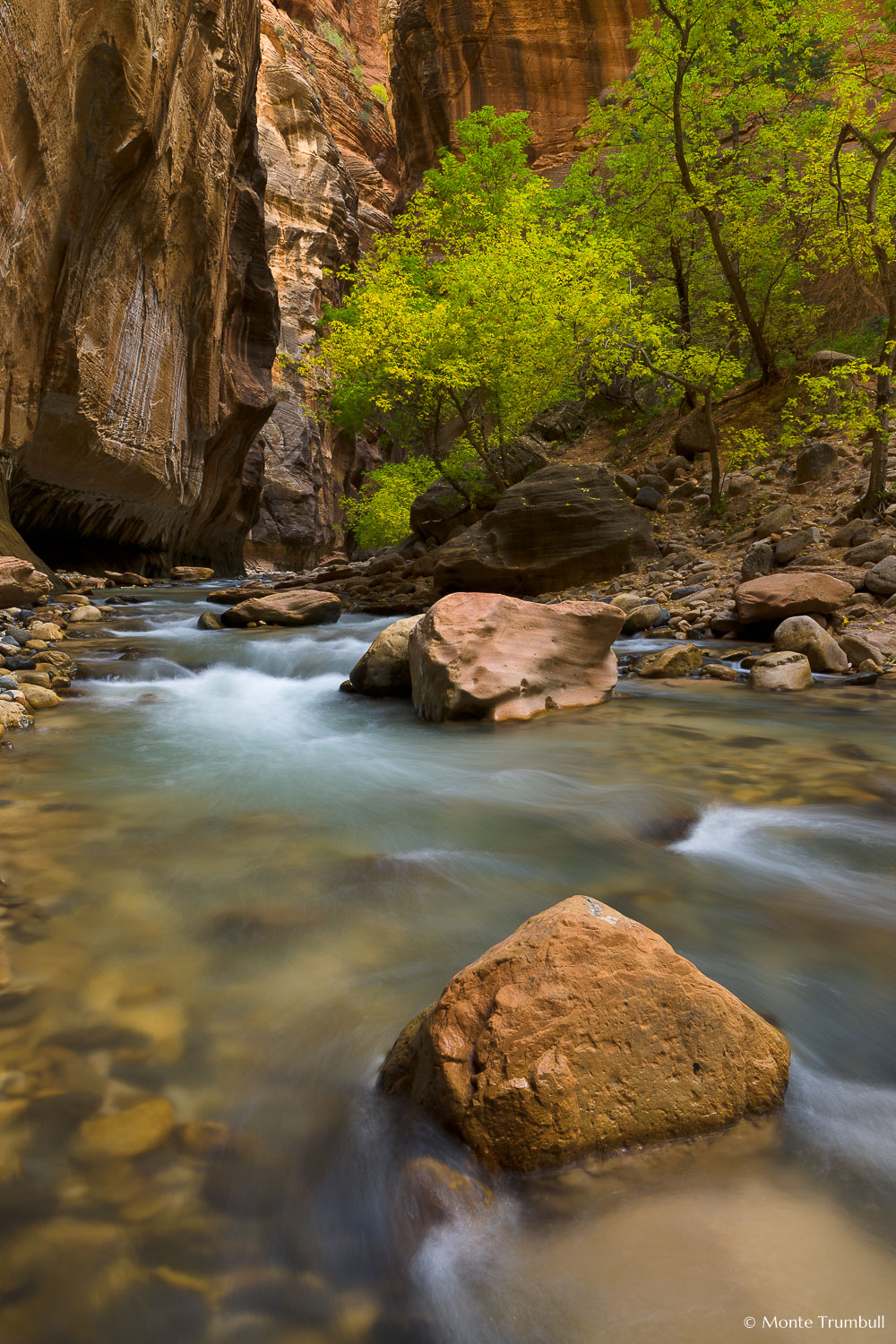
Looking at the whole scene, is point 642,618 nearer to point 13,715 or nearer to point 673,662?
point 673,662

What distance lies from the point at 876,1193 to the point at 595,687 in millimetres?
5267

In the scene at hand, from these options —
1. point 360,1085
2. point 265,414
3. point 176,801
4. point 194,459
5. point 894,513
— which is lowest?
point 360,1085

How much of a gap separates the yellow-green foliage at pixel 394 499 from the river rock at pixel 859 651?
15936mm

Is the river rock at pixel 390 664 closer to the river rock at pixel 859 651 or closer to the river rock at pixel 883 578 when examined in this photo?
the river rock at pixel 859 651

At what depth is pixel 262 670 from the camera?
855 cm

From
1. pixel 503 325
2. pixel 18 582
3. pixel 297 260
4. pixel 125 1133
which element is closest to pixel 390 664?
pixel 125 1133

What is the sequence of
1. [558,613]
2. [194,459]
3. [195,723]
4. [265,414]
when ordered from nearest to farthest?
[195,723] → [558,613] → [194,459] → [265,414]

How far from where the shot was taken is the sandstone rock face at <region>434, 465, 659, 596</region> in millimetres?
12516

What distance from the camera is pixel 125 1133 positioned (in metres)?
1.66

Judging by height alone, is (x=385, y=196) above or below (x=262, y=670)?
above

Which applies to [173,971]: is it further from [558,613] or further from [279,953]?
[558,613]

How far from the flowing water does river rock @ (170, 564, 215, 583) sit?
17240mm

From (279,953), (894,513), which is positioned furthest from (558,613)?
(894,513)

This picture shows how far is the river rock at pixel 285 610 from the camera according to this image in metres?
11.1
